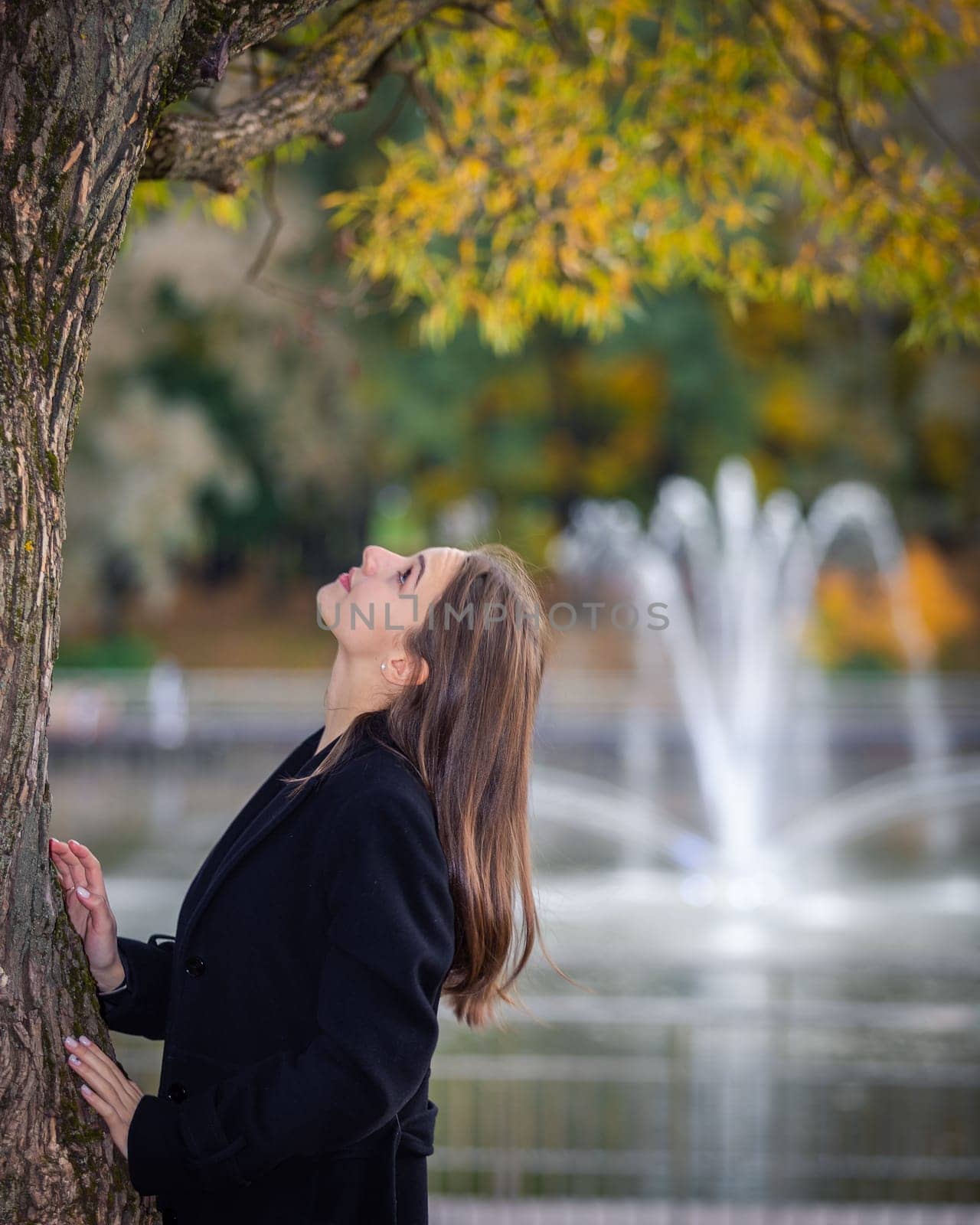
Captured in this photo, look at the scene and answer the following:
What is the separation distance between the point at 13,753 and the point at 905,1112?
446cm

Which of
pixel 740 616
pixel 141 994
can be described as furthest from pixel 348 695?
pixel 740 616

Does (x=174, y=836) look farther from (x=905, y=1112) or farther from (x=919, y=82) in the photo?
(x=919, y=82)

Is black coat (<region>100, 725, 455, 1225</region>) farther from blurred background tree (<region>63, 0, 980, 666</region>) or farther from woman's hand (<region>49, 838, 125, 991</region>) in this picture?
blurred background tree (<region>63, 0, 980, 666</region>)

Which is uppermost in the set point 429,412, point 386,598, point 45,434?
point 429,412

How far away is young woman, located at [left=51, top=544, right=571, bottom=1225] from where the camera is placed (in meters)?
1.72

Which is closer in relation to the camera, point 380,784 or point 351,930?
point 351,930

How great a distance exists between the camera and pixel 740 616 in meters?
20.9

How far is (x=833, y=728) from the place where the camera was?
767 inches

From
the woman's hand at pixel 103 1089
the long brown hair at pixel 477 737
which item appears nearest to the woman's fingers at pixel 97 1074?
the woman's hand at pixel 103 1089

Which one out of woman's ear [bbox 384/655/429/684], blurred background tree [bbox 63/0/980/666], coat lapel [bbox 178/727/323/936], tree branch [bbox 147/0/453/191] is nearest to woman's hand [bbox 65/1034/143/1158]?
coat lapel [bbox 178/727/323/936]

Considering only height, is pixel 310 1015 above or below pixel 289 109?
below

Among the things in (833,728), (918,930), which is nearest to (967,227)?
(918,930)

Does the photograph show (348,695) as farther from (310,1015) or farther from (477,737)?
(310,1015)

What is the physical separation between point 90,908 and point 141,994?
18cm
